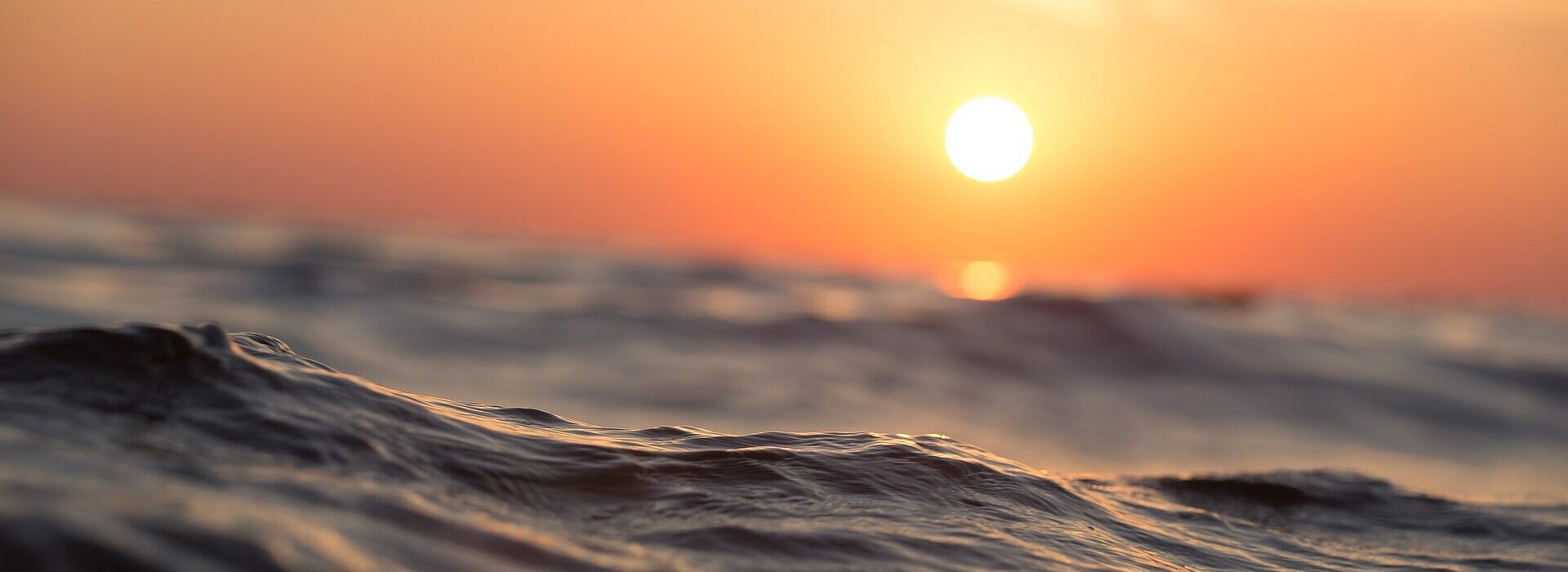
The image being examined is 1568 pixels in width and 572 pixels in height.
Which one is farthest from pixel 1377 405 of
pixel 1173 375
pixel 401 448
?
pixel 401 448

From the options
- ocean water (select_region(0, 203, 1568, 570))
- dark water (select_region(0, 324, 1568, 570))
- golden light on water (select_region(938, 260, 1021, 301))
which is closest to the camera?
→ dark water (select_region(0, 324, 1568, 570))

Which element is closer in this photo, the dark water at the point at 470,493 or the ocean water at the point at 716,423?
the dark water at the point at 470,493

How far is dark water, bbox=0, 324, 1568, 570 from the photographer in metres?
1.86

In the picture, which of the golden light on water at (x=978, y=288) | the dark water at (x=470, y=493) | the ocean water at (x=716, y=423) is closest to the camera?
the dark water at (x=470, y=493)

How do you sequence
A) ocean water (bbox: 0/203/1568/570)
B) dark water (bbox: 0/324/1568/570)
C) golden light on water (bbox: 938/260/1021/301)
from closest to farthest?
dark water (bbox: 0/324/1568/570), ocean water (bbox: 0/203/1568/570), golden light on water (bbox: 938/260/1021/301)

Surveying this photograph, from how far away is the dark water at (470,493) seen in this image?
1.86 meters

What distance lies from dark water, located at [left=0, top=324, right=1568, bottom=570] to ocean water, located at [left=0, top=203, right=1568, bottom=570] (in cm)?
1

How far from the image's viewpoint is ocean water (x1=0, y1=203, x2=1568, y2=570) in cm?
219

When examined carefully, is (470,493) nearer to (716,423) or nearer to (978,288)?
(716,423)

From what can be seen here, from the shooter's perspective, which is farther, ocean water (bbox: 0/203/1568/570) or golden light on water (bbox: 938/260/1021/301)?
golden light on water (bbox: 938/260/1021/301)

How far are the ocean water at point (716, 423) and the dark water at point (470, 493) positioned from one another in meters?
0.01

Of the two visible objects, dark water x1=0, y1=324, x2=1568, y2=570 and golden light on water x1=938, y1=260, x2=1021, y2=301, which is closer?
dark water x1=0, y1=324, x2=1568, y2=570

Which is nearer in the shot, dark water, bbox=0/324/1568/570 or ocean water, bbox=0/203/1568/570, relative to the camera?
dark water, bbox=0/324/1568/570

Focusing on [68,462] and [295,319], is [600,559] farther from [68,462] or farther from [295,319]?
[295,319]
